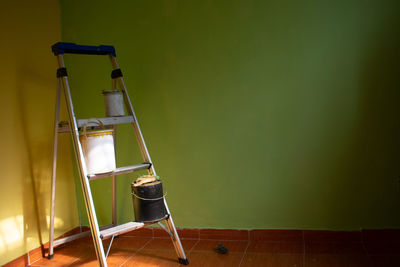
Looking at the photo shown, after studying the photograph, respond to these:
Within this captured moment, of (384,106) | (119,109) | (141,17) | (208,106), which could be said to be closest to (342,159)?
(384,106)

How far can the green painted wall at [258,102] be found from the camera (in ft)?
8.22

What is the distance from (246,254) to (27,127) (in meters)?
1.89

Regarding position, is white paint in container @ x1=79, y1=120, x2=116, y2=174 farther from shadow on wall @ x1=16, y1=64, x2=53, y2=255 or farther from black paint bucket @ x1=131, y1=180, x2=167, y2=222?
shadow on wall @ x1=16, y1=64, x2=53, y2=255

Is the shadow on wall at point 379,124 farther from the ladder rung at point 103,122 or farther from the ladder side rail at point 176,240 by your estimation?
the ladder rung at point 103,122

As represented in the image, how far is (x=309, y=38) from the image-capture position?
259 centimetres

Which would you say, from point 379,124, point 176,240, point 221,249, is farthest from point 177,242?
point 379,124

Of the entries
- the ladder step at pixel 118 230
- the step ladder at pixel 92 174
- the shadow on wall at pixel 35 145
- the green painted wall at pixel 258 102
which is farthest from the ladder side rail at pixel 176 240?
the shadow on wall at pixel 35 145

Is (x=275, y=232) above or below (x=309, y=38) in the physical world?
below

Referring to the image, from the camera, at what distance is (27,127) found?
9.11ft

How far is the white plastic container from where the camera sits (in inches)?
90.7

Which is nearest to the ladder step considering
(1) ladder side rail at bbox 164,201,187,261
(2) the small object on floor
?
(1) ladder side rail at bbox 164,201,187,261

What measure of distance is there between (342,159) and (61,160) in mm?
2283

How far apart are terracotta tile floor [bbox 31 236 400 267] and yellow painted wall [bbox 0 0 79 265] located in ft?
0.99

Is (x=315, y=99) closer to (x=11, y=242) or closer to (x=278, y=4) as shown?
(x=278, y=4)
